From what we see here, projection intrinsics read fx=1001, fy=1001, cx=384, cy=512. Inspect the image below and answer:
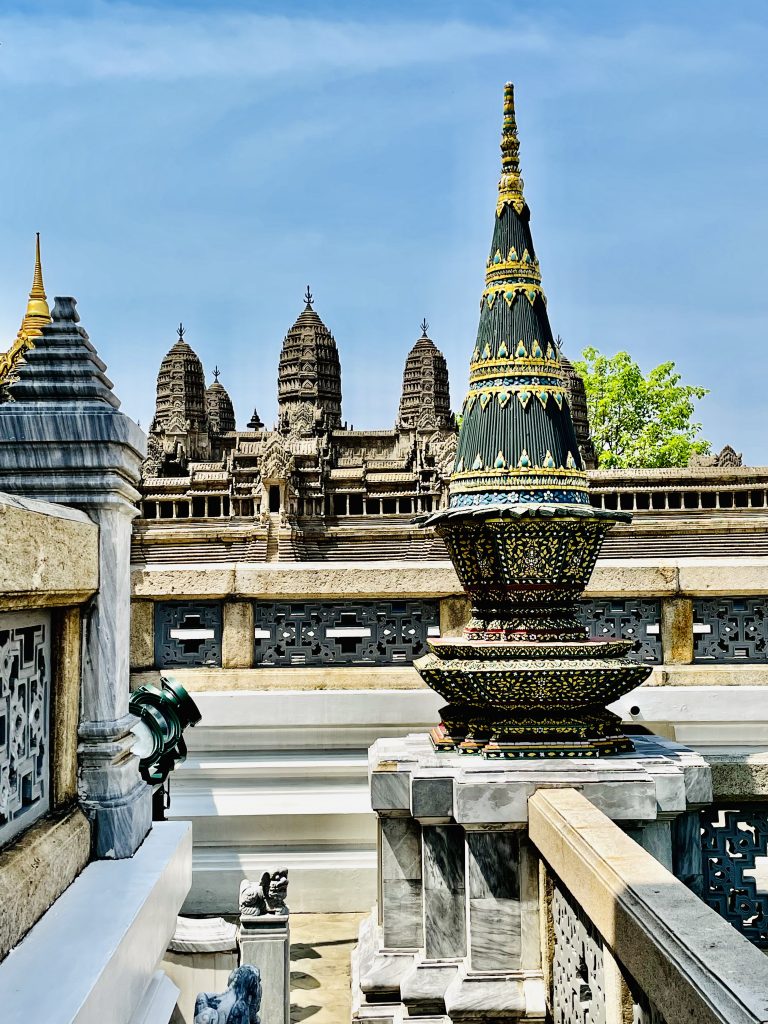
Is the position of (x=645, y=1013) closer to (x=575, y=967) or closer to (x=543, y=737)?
(x=575, y=967)

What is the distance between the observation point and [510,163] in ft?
16.0

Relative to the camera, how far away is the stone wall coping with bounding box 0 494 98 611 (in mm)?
2264

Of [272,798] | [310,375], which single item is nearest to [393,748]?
[272,798]

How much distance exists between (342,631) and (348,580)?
353 millimetres

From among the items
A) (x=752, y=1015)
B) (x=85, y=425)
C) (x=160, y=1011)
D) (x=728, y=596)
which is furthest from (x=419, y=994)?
(x=728, y=596)

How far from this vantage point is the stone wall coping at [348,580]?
20.4ft

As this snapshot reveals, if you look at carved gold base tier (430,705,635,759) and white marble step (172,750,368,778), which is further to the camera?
white marble step (172,750,368,778)

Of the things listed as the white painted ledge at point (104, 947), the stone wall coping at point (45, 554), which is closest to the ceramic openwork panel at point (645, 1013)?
the white painted ledge at point (104, 947)

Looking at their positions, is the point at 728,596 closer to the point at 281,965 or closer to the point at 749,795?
the point at 749,795

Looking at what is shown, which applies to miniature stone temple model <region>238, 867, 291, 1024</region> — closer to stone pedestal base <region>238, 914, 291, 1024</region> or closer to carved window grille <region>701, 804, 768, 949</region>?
stone pedestal base <region>238, 914, 291, 1024</region>

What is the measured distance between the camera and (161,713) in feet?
12.0

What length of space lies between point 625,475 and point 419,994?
37257 millimetres

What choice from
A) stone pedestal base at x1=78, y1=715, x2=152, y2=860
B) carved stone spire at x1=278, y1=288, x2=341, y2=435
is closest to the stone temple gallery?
stone pedestal base at x1=78, y1=715, x2=152, y2=860

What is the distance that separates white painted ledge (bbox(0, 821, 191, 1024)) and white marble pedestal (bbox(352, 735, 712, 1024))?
1128 mm
